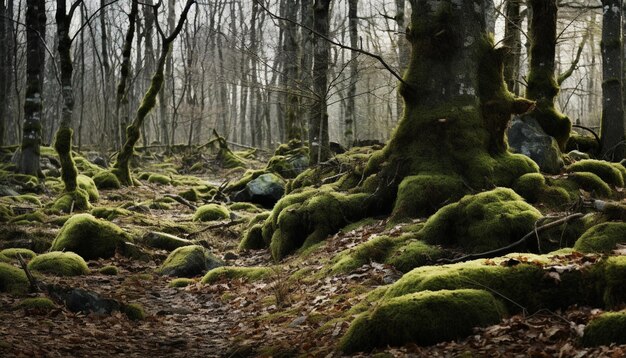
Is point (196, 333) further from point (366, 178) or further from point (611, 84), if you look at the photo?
point (611, 84)

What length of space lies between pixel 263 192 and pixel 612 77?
1035cm

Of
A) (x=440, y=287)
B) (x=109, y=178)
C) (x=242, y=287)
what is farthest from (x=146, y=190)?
(x=440, y=287)

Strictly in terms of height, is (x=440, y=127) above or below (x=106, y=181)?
above

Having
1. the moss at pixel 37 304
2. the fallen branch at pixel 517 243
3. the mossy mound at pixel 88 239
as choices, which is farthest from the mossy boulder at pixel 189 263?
the fallen branch at pixel 517 243

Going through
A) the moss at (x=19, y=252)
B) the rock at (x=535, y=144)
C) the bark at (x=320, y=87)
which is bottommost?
the moss at (x=19, y=252)

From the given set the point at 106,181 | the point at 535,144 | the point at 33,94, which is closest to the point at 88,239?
the point at 33,94

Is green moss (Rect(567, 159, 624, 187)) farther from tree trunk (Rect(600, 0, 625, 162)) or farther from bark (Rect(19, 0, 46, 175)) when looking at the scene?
bark (Rect(19, 0, 46, 175))

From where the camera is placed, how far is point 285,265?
30.1 ft

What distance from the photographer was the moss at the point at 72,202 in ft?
46.2

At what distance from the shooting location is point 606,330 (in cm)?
378

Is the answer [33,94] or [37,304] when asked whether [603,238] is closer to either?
[37,304]

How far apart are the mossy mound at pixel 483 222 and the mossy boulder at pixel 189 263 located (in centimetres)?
455

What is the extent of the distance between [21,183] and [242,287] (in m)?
11.2

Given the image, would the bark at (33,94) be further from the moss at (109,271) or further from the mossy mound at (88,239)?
the moss at (109,271)
